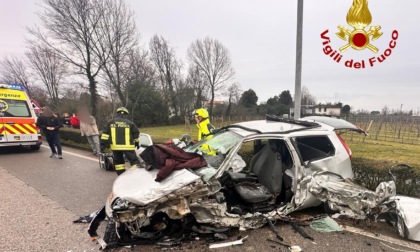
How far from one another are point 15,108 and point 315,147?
10.5 meters

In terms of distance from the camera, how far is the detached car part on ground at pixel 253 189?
2.83 metres

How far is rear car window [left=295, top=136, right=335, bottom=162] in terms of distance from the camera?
3.89m

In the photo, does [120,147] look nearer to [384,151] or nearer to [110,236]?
[110,236]

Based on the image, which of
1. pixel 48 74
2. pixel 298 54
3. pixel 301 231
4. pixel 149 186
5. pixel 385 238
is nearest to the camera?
pixel 149 186

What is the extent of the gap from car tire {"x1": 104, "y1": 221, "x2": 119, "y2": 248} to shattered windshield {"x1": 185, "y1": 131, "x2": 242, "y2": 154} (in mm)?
1625

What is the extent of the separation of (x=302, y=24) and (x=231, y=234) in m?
4.38

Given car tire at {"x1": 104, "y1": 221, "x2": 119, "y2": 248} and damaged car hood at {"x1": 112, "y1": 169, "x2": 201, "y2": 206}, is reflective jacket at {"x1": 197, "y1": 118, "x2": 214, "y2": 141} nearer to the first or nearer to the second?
damaged car hood at {"x1": 112, "y1": 169, "x2": 201, "y2": 206}

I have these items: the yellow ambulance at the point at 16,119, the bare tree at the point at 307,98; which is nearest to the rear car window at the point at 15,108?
the yellow ambulance at the point at 16,119

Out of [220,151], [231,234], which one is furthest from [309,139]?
[231,234]

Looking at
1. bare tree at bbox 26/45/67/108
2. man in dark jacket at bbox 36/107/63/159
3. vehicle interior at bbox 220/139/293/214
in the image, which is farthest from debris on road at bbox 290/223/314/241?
bare tree at bbox 26/45/67/108

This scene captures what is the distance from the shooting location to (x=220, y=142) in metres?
3.92

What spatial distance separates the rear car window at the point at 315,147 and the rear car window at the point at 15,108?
397 inches

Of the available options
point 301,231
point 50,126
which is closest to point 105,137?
point 301,231

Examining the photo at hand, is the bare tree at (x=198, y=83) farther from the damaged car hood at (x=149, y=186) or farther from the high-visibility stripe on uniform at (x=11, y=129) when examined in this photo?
the damaged car hood at (x=149, y=186)
